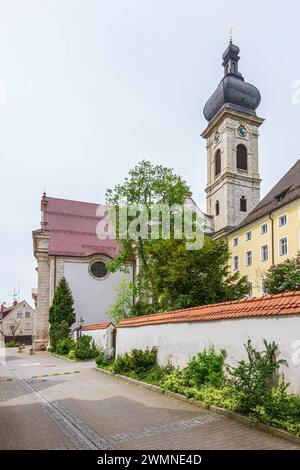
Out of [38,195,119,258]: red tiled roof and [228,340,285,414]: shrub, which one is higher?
[38,195,119,258]: red tiled roof

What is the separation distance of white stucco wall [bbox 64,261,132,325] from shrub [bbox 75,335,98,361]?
44.4 ft

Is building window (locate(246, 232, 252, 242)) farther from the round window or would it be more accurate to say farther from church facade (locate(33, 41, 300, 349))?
the round window

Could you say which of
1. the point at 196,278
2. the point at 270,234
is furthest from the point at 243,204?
the point at 196,278

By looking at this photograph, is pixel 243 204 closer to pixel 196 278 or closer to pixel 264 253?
pixel 264 253

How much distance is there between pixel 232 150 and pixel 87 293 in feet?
82.3

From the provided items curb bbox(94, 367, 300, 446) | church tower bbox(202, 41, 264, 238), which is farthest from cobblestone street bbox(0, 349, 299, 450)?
church tower bbox(202, 41, 264, 238)

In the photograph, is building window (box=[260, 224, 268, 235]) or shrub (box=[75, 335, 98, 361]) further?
building window (box=[260, 224, 268, 235])

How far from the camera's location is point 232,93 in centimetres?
5416

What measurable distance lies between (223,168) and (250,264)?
1830 cm

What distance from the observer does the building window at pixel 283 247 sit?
33.5 meters

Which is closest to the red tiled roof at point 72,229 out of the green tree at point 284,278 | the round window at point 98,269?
the round window at point 98,269

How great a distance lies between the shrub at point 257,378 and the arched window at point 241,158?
47.1m

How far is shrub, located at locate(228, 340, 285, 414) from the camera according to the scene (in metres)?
8.34

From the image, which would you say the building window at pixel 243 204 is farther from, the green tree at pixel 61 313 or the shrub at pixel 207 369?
the shrub at pixel 207 369
